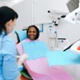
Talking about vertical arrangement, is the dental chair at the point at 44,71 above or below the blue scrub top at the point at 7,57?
below

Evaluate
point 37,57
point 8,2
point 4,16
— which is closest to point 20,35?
point 37,57

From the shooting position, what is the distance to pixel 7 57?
1299mm

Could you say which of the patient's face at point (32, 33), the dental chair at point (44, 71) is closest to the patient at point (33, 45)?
the patient's face at point (32, 33)

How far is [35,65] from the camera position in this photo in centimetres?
271

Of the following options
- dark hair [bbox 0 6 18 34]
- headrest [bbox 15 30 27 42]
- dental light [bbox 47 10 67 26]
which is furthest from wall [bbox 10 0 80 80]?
dark hair [bbox 0 6 18 34]

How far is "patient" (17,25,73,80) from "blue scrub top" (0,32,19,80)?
951 mm

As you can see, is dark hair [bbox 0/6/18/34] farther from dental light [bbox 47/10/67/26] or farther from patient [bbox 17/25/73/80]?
dental light [bbox 47/10/67/26]

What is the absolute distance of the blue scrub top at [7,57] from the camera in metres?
1.30

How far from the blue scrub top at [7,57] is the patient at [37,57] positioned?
95 centimetres

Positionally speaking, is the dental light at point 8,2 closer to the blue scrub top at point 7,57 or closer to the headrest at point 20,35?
the headrest at point 20,35

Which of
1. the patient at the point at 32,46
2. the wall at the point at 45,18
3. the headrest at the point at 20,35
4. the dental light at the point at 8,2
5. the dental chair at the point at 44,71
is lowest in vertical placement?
the dental chair at the point at 44,71

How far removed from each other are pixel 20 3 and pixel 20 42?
168 cm

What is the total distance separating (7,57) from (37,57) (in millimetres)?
1811

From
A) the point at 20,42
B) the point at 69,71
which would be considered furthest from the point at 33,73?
the point at 20,42
